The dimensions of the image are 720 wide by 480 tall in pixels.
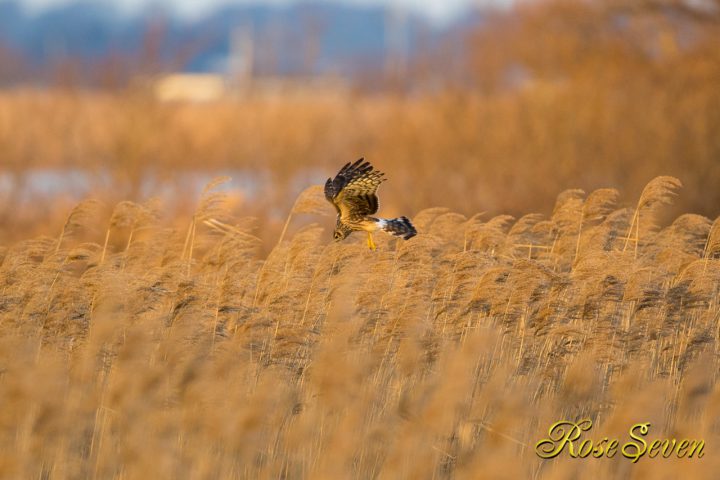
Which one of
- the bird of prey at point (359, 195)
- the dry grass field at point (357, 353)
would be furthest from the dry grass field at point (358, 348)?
the bird of prey at point (359, 195)

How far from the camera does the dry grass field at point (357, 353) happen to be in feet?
18.9

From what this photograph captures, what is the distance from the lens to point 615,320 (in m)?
7.94

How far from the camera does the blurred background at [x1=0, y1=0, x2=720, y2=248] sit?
60.7 ft

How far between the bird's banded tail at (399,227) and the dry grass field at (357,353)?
1.22ft

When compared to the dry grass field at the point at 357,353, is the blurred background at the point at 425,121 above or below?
above

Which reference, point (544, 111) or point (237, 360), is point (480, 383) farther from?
point (544, 111)

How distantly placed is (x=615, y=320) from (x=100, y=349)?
3.36 meters

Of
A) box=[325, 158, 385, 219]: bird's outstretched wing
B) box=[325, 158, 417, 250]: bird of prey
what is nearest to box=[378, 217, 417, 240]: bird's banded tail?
box=[325, 158, 417, 250]: bird of prey

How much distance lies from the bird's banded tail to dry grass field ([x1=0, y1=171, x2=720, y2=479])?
0.37 m
